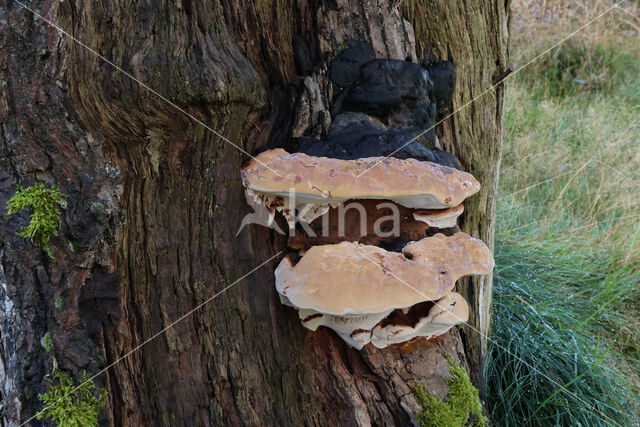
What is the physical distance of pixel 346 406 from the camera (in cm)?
154

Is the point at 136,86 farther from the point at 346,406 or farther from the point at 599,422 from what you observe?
the point at 599,422

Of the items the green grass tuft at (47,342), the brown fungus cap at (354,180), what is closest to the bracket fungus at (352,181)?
the brown fungus cap at (354,180)

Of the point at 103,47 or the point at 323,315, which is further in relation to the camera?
the point at 323,315

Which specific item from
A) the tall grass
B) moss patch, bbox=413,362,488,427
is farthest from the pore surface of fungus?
the tall grass

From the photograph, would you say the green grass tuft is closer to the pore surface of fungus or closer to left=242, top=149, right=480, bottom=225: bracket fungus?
left=242, top=149, right=480, bottom=225: bracket fungus

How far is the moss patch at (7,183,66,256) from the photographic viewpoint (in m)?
1.31

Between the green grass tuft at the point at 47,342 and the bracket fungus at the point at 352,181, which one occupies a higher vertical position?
the bracket fungus at the point at 352,181

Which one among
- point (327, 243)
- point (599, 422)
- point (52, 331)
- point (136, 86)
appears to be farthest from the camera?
point (599, 422)

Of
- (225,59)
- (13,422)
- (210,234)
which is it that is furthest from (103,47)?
(13,422)

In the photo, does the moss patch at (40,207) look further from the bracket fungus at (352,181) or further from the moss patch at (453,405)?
the moss patch at (453,405)

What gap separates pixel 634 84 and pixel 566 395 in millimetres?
6194

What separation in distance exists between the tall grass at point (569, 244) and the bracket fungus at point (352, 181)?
46.1 inches

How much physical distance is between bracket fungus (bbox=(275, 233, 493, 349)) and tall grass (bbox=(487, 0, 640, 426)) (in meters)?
0.96

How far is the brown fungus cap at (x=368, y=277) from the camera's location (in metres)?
1.23
